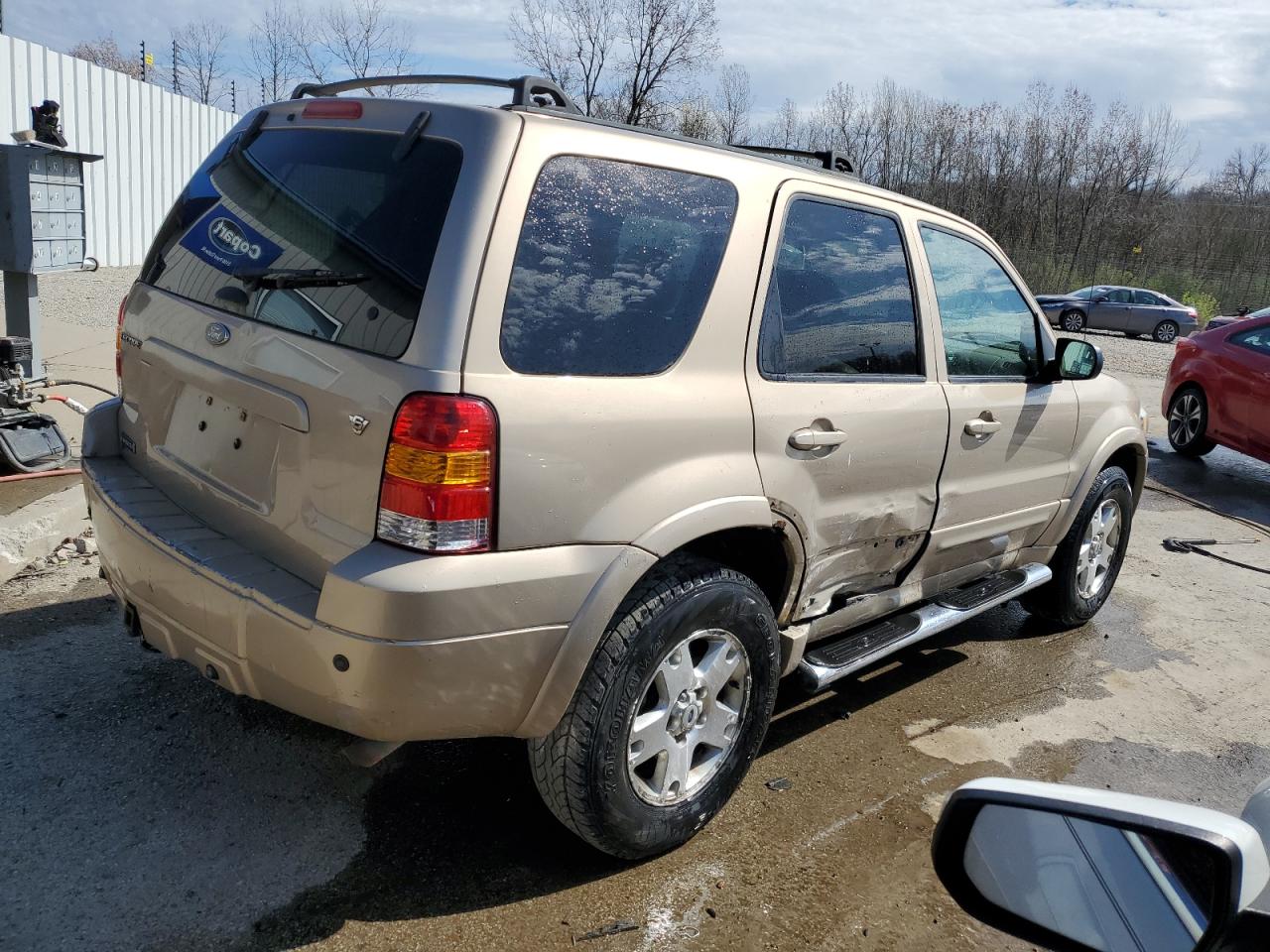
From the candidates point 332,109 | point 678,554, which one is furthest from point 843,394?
point 332,109

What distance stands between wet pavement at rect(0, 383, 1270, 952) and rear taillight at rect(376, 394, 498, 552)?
3.51 feet

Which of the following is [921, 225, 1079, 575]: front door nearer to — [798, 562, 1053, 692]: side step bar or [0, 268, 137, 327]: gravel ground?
[798, 562, 1053, 692]: side step bar

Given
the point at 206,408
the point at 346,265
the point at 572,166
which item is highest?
the point at 572,166

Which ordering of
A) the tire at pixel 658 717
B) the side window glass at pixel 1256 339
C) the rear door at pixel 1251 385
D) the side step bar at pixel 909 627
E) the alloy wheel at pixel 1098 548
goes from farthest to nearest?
the side window glass at pixel 1256 339, the rear door at pixel 1251 385, the alloy wheel at pixel 1098 548, the side step bar at pixel 909 627, the tire at pixel 658 717

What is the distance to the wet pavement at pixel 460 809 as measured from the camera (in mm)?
2643

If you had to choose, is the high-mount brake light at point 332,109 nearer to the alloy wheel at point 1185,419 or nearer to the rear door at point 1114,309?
the alloy wheel at point 1185,419

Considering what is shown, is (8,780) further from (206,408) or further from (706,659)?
(706,659)

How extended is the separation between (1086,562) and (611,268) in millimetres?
3591

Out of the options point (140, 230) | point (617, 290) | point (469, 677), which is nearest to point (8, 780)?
point (469, 677)

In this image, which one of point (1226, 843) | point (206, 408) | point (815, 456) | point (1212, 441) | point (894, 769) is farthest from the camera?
point (1212, 441)

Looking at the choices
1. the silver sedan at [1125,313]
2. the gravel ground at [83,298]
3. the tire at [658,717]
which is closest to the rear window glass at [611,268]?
the tire at [658,717]

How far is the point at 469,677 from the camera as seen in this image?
2406mm

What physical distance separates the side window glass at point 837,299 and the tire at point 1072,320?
96.6 feet

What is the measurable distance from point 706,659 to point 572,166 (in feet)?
4.65
